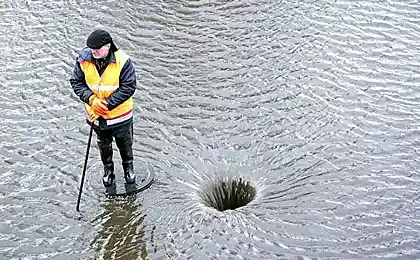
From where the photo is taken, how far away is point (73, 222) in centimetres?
643

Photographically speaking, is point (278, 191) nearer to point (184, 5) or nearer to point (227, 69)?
point (227, 69)

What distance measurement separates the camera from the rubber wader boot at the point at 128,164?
670 centimetres

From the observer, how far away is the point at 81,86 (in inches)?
245

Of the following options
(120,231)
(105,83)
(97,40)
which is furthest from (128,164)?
(97,40)

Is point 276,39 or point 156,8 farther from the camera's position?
point 156,8

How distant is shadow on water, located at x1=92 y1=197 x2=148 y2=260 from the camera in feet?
20.0

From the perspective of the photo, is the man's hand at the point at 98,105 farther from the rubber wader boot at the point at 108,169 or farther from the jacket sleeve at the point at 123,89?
the rubber wader boot at the point at 108,169

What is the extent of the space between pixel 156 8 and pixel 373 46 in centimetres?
363

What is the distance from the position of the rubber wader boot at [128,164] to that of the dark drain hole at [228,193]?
30.0 inches

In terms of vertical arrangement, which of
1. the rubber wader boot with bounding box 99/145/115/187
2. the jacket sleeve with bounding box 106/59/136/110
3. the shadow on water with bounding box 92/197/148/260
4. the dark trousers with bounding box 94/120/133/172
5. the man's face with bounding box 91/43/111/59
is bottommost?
the shadow on water with bounding box 92/197/148/260

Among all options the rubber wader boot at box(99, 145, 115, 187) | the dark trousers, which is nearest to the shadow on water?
the rubber wader boot at box(99, 145, 115, 187)

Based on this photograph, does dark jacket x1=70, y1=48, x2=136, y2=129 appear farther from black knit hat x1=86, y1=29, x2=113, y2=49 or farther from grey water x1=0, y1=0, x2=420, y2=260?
grey water x1=0, y1=0, x2=420, y2=260

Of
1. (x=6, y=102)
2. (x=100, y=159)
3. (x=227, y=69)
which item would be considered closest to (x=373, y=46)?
(x=227, y=69)

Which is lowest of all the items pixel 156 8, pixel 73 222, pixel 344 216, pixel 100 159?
pixel 73 222
